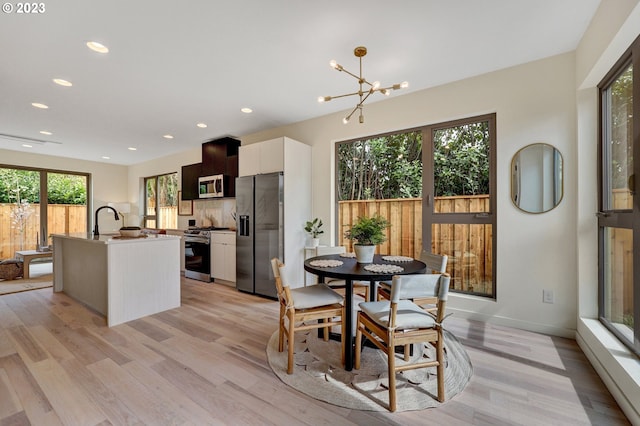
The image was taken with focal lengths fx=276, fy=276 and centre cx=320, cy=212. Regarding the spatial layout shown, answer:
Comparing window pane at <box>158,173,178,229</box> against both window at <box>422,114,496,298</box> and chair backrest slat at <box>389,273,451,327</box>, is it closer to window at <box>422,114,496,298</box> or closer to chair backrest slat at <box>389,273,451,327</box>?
window at <box>422,114,496,298</box>

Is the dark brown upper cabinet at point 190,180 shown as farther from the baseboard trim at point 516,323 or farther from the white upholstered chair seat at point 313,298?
the baseboard trim at point 516,323

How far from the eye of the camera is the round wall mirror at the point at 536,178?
8.25 ft

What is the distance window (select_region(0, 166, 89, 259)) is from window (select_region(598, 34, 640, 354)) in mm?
9263

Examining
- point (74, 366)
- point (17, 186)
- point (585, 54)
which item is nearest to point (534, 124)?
point (585, 54)

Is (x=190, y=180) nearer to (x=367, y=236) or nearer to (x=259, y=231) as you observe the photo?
(x=259, y=231)

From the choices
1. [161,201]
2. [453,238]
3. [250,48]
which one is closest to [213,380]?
[250,48]

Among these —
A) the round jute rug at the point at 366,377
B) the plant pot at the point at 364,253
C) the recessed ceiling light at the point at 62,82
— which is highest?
the recessed ceiling light at the point at 62,82

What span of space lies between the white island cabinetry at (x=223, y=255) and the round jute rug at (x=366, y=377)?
2.29m

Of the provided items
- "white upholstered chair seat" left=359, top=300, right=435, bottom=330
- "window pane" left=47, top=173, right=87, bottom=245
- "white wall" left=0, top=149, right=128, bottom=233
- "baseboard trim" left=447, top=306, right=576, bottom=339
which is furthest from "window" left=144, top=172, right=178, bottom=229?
"baseboard trim" left=447, top=306, right=576, bottom=339

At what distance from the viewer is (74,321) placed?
2930 millimetres

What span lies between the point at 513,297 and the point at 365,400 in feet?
6.36

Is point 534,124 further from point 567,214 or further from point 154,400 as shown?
point 154,400

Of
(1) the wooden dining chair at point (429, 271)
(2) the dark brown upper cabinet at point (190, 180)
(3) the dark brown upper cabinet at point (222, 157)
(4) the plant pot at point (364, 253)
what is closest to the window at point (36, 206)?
(2) the dark brown upper cabinet at point (190, 180)

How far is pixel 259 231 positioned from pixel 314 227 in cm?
79
